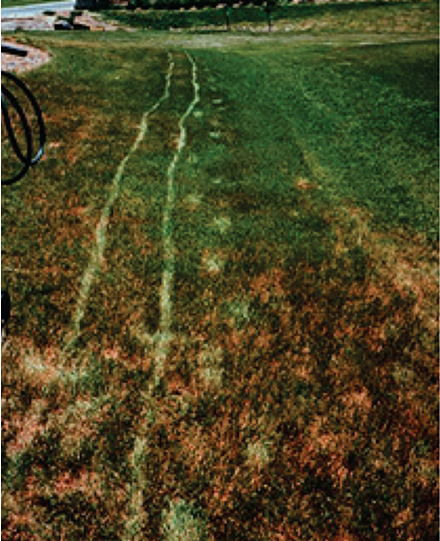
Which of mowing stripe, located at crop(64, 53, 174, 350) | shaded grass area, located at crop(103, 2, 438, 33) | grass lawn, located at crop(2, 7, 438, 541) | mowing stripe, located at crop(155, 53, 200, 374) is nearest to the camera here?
grass lawn, located at crop(2, 7, 438, 541)

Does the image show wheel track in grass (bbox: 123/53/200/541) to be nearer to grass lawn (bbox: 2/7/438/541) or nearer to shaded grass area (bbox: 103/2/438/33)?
grass lawn (bbox: 2/7/438/541)

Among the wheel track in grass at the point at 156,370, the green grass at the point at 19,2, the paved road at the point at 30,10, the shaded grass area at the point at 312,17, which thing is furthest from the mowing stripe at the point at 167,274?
the green grass at the point at 19,2

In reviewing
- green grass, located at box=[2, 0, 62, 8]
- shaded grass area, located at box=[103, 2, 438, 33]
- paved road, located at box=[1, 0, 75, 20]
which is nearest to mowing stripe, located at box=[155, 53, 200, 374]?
shaded grass area, located at box=[103, 2, 438, 33]

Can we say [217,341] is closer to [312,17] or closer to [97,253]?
[97,253]

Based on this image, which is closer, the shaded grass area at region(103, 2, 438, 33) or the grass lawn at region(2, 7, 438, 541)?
the grass lawn at region(2, 7, 438, 541)

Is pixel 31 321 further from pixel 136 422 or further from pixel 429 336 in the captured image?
pixel 429 336

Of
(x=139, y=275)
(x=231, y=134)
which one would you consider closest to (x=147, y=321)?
(x=139, y=275)

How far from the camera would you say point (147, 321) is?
555 centimetres

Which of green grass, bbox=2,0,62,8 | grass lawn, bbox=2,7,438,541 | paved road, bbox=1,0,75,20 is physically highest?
green grass, bbox=2,0,62,8

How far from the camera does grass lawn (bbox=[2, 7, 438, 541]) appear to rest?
364 cm

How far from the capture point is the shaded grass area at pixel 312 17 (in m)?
45.3

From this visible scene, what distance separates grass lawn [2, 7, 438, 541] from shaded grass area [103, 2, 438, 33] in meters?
41.0

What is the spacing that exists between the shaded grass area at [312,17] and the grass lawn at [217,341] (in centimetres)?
4105

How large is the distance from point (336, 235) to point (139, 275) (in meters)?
3.81
